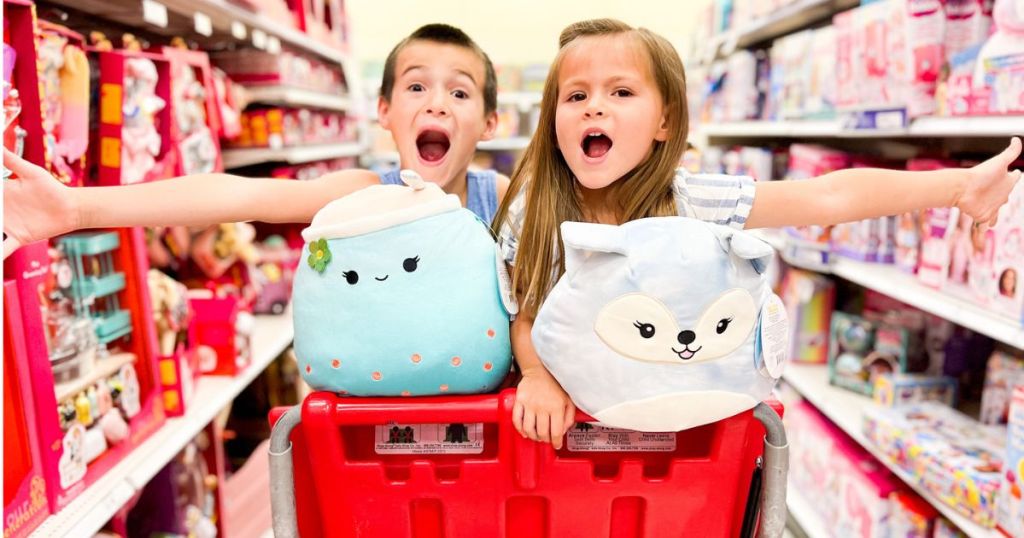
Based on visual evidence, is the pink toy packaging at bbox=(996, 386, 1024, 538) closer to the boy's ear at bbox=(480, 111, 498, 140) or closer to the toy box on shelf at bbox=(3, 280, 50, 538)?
the boy's ear at bbox=(480, 111, 498, 140)

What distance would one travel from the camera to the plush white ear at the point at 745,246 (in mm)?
753

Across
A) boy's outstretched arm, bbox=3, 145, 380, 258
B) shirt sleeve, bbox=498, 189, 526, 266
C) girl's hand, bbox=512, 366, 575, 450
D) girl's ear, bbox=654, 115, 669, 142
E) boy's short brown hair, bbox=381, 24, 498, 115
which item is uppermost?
boy's short brown hair, bbox=381, 24, 498, 115

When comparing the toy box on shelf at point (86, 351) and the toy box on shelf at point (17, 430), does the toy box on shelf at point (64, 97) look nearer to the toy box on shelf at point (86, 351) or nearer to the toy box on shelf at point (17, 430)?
the toy box on shelf at point (86, 351)

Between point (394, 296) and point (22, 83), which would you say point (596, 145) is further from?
point (22, 83)

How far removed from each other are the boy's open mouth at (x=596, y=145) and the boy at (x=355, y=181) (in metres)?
0.42

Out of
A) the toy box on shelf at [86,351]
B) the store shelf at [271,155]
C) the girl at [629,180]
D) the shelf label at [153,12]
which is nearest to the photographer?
the girl at [629,180]

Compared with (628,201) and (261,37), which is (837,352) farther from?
(261,37)

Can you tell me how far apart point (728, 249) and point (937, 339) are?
1.67 metres

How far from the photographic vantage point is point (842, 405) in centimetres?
221

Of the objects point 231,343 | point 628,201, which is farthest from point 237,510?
point 628,201

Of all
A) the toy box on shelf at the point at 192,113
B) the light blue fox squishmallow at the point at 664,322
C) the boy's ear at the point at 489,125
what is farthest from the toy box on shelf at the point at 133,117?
the light blue fox squishmallow at the point at 664,322

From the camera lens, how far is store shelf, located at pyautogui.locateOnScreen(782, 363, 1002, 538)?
1.67 m

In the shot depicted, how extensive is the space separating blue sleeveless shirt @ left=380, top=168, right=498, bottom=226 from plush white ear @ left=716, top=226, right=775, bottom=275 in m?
0.81

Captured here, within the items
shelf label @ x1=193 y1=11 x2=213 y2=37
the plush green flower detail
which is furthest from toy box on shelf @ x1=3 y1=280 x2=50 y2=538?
shelf label @ x1=193 y1=11 x2=213 y2=37
